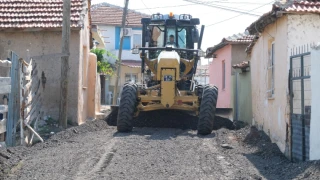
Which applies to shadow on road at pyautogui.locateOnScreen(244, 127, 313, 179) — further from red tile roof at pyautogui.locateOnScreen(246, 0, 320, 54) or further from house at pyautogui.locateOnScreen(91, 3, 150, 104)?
house at pyautogui.locateOnScreen(91, 3, 150, 104)

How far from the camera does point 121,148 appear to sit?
37.2 ft

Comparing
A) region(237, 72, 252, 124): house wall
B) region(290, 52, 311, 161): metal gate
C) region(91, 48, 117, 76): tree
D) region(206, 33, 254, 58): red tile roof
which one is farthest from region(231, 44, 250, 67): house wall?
region(290, 52, 311, 161): metal gate

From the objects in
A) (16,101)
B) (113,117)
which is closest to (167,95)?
(113,117)

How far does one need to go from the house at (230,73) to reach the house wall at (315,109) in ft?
26.8

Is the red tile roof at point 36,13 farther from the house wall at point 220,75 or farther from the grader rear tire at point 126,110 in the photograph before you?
the house wall at point 220,75

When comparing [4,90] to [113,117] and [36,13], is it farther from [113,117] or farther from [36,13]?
[36,13]

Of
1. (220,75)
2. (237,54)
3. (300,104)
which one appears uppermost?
(237,54)

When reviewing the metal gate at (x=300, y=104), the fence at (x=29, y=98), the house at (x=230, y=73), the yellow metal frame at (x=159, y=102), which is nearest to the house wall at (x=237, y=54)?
the house at (x=230, y=73)

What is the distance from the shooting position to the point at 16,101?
1212cm

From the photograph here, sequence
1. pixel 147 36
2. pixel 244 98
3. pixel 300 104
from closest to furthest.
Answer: pixel 300 104 → pixel 147 36 → pixel 244 98

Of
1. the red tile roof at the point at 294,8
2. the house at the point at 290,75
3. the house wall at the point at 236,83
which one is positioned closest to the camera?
the house at the point at 290,75

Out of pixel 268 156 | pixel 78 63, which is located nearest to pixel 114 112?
pixel 78 63

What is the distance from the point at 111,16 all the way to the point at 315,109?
114 feet

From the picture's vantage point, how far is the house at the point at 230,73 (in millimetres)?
20125
